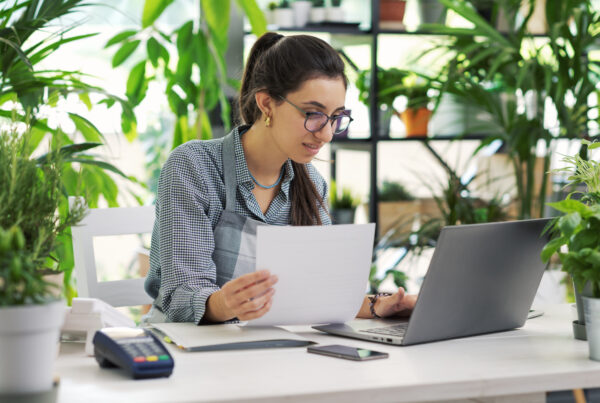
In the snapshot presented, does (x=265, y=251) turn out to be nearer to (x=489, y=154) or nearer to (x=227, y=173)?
(x=227, y=173)

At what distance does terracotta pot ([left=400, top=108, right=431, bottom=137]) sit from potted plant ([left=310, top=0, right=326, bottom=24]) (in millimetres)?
625

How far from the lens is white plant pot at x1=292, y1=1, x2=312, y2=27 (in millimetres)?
3383

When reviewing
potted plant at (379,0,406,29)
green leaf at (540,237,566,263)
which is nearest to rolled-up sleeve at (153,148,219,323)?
green leaf at (540,237,566,263)

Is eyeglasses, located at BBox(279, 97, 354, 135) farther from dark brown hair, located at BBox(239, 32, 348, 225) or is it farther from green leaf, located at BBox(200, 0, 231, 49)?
green leaf, located at BBox(200, 0, 231, 49)

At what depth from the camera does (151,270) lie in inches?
70.4

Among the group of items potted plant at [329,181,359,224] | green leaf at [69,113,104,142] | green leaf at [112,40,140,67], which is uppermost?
green leaf at [112,40,140,67]

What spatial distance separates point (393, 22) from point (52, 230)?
276cm

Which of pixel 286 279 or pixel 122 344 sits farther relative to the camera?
pixel 286 279

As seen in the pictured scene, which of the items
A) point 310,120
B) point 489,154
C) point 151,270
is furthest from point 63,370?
point 489,154

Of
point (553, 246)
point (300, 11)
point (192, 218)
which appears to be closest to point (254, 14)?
point (300, 11)

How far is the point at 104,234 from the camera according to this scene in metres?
1.89

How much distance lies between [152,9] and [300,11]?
0.89m

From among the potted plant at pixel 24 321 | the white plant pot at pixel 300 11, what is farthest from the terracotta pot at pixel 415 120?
the potted plant at pixel 24 321

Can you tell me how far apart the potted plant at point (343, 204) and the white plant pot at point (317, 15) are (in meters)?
0.81
